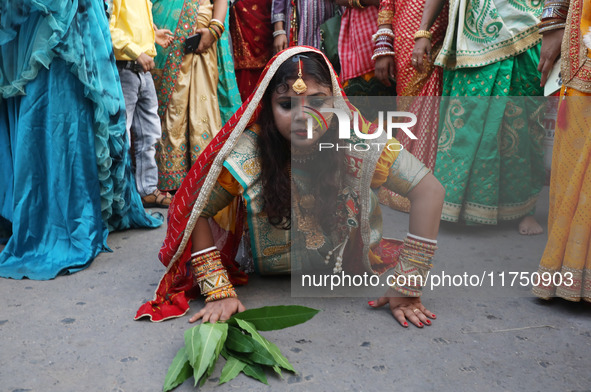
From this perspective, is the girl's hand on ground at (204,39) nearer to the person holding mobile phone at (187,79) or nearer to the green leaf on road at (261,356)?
the person holding mobile phone at (187,79)

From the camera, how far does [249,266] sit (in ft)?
7.80

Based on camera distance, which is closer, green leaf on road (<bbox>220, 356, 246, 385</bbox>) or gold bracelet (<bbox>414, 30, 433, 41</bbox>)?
green leaf on road (<bbox>220, 356, 246, 385</bbox>)

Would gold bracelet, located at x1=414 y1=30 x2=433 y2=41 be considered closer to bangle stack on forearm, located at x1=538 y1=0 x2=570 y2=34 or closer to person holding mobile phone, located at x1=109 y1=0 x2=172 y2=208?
bangle stack on forearm, located at x1=538 y1=0 x2=570 y2=34

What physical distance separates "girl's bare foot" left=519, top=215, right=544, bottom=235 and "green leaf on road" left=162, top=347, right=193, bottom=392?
205cm

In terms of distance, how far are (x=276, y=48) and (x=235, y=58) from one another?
39 centimetres

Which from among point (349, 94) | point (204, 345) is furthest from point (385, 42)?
point (204, 345)

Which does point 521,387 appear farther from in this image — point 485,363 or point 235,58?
point 235,58

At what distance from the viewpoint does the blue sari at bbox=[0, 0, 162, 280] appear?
2.33 m

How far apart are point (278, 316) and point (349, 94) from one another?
237cm

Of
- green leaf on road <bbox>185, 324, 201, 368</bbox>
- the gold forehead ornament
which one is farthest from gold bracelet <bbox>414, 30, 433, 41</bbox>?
green leaf on road <bbox>185, 324, 201, 368</bbox>

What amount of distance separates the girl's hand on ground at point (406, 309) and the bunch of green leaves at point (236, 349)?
0.40 metres

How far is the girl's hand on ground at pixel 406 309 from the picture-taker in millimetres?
1852

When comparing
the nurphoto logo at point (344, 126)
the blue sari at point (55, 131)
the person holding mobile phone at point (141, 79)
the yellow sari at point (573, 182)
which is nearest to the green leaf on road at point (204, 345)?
the nurphoto logo at point (344, 126)

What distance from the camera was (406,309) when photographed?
1.89 metres
